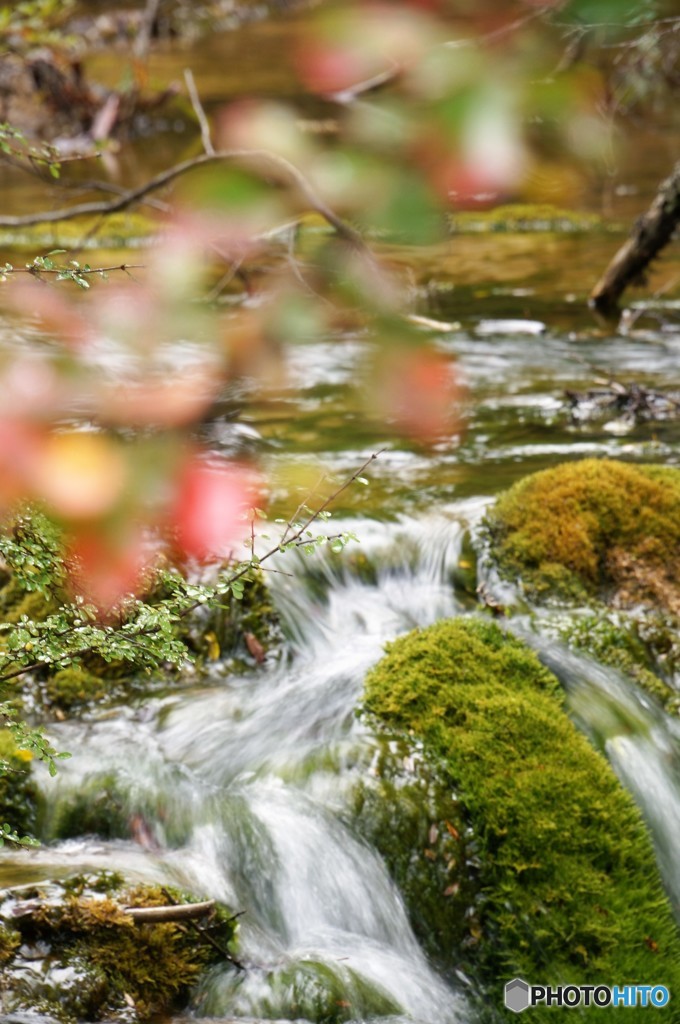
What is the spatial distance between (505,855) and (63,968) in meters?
1.44

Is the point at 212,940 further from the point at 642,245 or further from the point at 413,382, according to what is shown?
the point at 642,245

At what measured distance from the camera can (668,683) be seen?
13.4 ft

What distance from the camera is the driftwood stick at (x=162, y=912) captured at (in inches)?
111

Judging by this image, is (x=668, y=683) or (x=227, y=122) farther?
(x=668, y=683)

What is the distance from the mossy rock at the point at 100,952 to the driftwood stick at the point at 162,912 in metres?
0.02

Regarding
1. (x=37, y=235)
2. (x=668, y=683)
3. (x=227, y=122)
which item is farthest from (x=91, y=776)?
(x=37, y=235)

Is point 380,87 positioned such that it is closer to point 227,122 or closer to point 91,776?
point 227,122

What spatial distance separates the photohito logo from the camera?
3.06 meters

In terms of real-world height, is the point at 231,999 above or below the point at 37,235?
below

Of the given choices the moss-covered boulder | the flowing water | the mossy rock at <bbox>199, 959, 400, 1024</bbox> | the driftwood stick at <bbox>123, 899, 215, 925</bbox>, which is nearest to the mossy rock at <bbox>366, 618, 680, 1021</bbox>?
the flowing water

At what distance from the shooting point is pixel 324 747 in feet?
11.7

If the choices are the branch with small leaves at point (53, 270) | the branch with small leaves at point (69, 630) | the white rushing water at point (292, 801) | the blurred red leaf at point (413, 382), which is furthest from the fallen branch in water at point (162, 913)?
the blurred red leaf at point (413, 382)

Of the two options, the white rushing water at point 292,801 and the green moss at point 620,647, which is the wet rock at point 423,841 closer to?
the white rushing water at point 292,801

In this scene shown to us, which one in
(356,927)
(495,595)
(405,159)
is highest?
(405,159)
